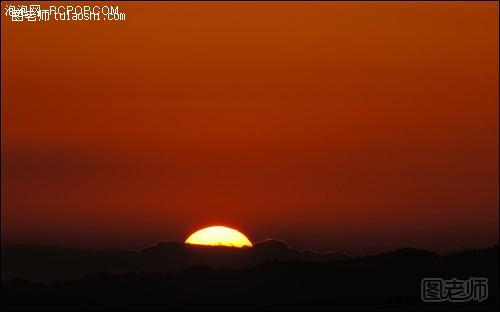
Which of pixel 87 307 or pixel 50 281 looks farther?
pixel 50 281

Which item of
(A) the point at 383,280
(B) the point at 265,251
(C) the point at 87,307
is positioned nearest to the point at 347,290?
(A) the point at 383,280

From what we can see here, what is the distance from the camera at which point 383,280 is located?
7156 centimetres

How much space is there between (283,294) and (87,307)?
11637mm

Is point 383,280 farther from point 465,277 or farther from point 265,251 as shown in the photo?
point 265,251

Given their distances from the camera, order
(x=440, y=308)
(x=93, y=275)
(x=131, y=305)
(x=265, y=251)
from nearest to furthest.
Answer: (x=440, y=308) < (x=131, y=305) < (x=93, y=275) < (x=265, y=251)

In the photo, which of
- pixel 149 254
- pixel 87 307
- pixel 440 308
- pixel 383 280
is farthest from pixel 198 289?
pixel 149 254

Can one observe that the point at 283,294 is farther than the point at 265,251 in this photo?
No

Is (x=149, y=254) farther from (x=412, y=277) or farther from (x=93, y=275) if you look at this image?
(x=412, y=277)

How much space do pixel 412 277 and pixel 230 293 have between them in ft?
37.9

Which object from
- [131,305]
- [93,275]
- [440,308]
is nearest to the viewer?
[440,308]

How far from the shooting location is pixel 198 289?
70.2 m

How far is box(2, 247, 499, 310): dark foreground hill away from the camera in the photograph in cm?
6719

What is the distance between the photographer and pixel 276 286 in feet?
231

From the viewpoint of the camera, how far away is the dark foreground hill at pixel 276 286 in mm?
67188
